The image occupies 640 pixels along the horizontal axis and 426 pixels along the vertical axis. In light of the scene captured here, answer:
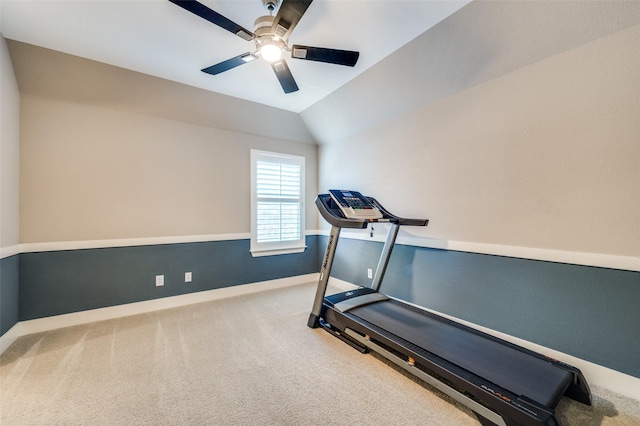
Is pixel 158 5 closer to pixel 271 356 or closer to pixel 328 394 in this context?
pixel 271 356

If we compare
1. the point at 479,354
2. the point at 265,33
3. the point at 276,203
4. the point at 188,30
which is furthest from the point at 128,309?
the point at 479,354

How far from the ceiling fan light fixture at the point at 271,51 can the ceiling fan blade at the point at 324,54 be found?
0.38ft

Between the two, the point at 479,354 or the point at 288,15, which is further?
the point at 479,354

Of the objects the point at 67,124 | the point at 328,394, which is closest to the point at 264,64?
the point at 67,124

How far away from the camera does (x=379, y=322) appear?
236 cm

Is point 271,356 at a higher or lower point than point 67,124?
lower

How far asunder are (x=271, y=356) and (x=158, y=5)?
2.93m

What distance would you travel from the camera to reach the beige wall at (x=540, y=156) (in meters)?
1.75

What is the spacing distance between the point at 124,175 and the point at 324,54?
2.69 metres

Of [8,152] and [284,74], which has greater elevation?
[284,74]

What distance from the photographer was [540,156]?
2.10 m

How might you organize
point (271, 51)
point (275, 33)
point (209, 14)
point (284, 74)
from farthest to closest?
point (284, 74) → point (271, 51) → point (275, 33) → point (209, 14)

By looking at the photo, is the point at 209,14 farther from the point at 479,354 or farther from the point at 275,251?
the point at 275,251

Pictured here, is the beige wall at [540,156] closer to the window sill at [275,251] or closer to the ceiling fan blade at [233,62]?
the ceiling fan blade at [233,62]
